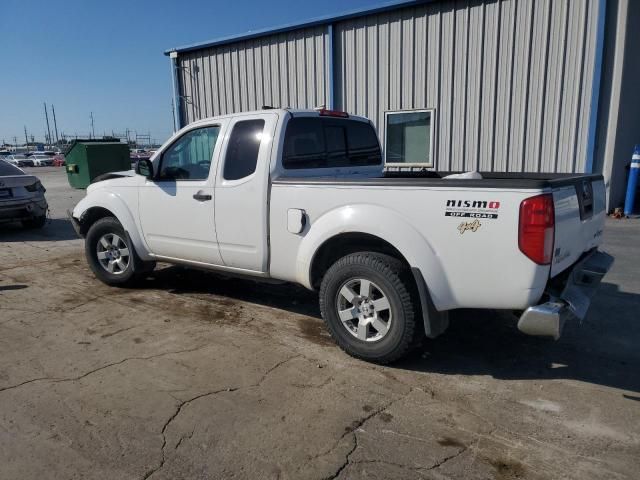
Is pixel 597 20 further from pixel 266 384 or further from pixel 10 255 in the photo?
pixel 10 255

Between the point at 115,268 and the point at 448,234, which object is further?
the point at 115,268

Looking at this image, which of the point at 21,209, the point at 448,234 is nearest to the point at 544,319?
the point at 448,234

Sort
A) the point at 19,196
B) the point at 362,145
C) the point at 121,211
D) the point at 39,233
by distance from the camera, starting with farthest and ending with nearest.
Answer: the point at 39,233 < the point at 19,196 < the point at 121,211 < the point at 362,145

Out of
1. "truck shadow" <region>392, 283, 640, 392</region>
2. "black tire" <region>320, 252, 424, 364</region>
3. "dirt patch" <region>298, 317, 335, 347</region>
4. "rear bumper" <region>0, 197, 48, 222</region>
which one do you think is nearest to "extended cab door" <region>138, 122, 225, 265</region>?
"dirt patch" <region>298, 317, 335, 347</region>

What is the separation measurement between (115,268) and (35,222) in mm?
5642

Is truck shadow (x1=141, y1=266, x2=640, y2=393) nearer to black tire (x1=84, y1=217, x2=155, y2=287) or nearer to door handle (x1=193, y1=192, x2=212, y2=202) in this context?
black tire (x1=84, y1=217, x2=155, y2=287)

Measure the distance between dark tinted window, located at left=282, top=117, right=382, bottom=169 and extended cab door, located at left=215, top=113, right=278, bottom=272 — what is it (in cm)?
22

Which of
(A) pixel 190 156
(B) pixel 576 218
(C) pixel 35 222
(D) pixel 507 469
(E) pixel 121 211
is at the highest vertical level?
(A) pixel 190 156

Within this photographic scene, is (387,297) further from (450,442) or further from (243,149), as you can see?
(243,149)

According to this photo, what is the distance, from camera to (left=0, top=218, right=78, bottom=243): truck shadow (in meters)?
9.48

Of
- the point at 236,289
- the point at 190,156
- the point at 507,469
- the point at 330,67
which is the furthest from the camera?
the point at 330,67

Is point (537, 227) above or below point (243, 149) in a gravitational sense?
below

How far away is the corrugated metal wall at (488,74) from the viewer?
9148 millimetres

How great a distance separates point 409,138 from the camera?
1098 centimetres
